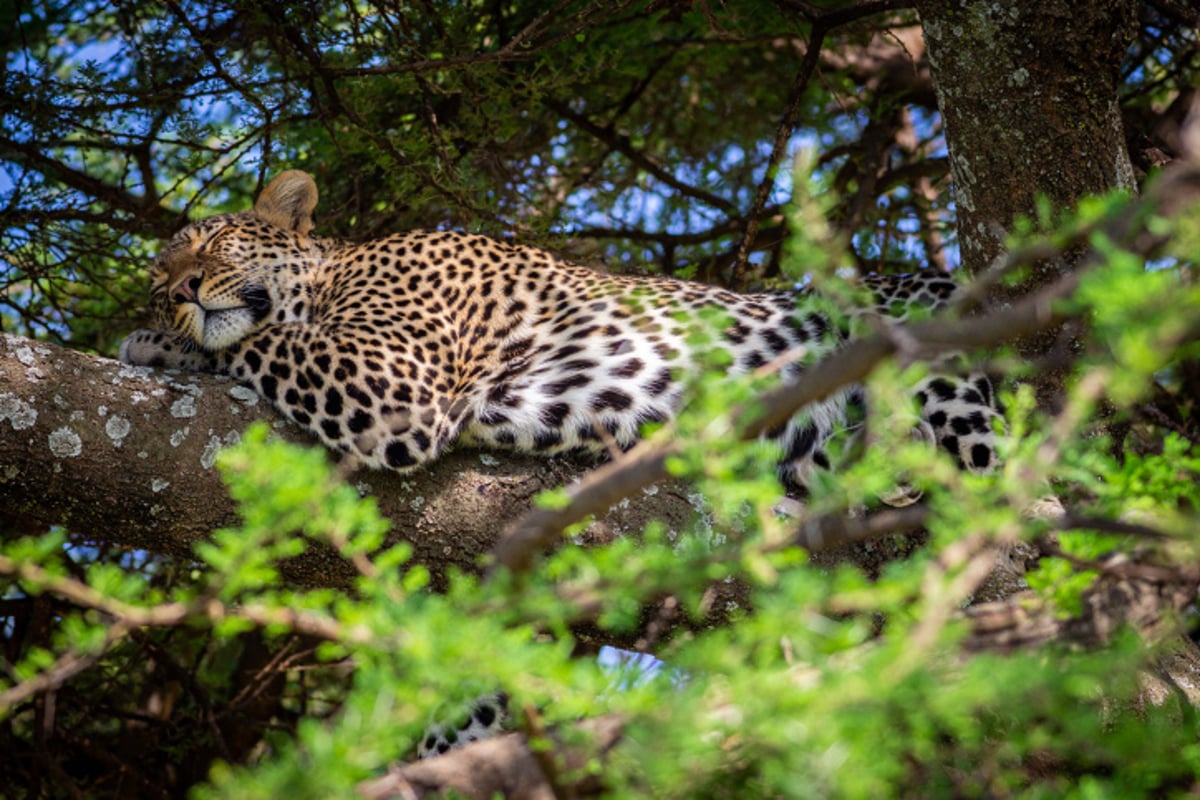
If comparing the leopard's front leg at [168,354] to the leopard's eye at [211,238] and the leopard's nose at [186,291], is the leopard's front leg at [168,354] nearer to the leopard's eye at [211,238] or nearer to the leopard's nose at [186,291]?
the leopard's nose at [186,291]

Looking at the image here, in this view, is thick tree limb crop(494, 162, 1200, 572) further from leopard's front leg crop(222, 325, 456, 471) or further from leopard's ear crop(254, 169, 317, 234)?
leopard's ear crop(254, 169, 317, 234)

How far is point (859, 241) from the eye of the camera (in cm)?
716

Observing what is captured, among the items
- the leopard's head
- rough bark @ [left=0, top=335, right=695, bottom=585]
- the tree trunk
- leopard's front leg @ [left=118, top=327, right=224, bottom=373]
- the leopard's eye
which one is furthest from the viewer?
the leopard's eye

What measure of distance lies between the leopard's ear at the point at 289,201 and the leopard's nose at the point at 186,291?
24.7 inches

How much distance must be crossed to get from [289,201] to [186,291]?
2.73ft

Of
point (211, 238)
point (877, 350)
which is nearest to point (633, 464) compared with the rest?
point (877, 350)

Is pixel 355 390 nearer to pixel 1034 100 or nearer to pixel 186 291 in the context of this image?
pixel 186 291

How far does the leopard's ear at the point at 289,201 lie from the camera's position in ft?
18.6

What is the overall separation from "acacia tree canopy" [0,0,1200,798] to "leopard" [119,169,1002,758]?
25cm

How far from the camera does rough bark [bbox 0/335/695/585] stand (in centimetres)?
396

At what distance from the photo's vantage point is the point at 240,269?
17.3ft

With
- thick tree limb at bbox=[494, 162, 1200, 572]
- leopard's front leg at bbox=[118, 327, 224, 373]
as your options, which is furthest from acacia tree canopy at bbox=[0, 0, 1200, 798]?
leopard's front leg at bbox=[118, 327, 224, 373]

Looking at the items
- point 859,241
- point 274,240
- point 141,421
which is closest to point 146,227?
point 274,240

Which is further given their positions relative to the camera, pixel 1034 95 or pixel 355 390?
pixel 355 390
